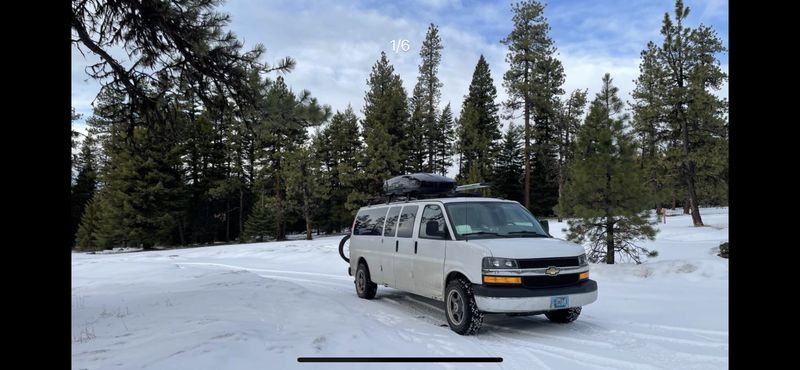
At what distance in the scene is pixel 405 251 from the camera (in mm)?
8594

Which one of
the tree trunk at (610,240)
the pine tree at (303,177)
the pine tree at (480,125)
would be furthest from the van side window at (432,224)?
the pine tree at (480,125)

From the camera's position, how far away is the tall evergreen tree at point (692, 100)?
94.2ft

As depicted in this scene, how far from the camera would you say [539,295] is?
20.9ft

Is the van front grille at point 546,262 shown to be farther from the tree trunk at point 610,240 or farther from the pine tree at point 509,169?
the pine tree at point 509,169

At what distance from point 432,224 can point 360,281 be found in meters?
3.48

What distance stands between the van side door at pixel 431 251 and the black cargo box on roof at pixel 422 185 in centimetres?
136

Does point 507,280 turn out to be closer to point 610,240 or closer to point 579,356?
point 579,356

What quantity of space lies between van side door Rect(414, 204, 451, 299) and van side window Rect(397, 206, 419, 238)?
0.96 feet

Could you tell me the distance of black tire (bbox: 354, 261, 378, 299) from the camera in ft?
32.9

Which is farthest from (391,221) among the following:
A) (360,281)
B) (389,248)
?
(360,281)

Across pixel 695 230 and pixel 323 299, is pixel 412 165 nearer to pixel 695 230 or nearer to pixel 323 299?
pixel 695 230

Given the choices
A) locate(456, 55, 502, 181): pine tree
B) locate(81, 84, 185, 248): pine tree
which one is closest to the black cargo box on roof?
locate(81, 84, 185, 248): pine tree
